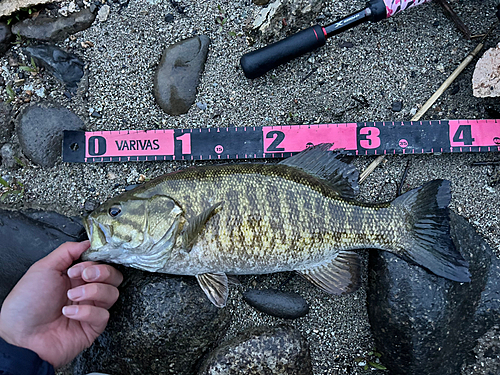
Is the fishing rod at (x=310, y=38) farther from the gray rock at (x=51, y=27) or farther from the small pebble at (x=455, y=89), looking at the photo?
the gray rock at (x=51, y=27)

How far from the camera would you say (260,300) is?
2967 mm

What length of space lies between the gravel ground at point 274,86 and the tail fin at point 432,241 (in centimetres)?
45

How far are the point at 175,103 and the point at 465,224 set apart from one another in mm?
2546

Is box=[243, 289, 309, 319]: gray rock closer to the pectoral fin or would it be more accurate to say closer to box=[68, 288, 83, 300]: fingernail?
the pectoral fin

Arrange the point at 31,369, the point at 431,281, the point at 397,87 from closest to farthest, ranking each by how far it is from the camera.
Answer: the point at 31,369 < the point at 431,281 < the point at 397,87

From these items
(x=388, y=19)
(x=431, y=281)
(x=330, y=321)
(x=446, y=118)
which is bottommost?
(x=330, y=321)

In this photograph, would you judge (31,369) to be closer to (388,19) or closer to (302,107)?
(302,107)

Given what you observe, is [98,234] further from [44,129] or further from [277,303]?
[277,303]

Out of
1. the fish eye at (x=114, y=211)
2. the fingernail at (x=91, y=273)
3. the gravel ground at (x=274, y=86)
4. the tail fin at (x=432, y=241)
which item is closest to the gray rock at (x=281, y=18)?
the gravel ground at (x=274, y=86)

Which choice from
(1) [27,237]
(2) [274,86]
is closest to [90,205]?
(1) [27,237]

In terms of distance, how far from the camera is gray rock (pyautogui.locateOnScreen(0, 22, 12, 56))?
3.13m

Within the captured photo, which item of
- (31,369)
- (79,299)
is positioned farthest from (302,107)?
(31,369)

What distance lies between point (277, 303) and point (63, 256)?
5.37ft

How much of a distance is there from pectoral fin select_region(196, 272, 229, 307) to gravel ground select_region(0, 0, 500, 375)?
0.98 meters
